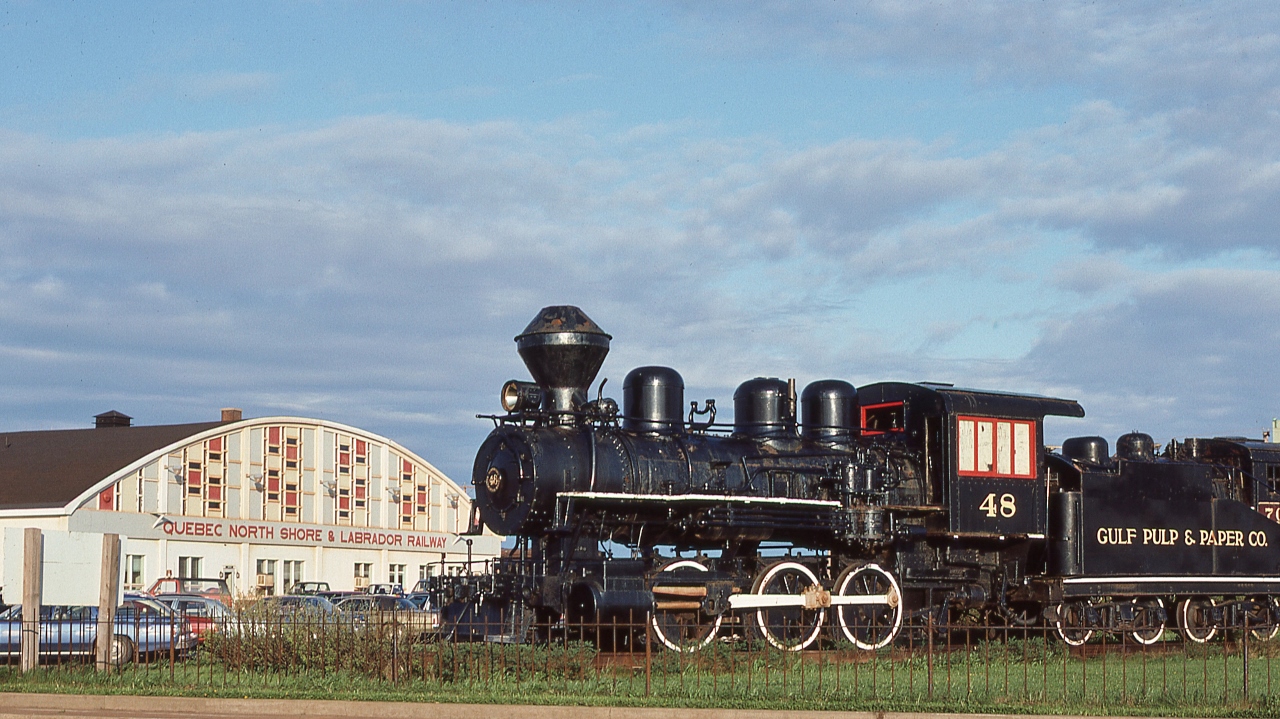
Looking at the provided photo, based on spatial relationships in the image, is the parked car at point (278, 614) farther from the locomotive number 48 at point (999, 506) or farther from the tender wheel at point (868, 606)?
the locomotive number 48 at point (999, 506)

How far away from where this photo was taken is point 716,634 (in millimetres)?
20938

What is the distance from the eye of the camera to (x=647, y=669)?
1642 cm

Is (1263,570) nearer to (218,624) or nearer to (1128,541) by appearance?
(1128,541)

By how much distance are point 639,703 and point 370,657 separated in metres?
4.11

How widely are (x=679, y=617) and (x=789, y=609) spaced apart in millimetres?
2264

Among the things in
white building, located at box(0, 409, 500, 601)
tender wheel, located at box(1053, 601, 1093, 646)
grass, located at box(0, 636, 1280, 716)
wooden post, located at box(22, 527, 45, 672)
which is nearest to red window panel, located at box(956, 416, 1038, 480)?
tender wheel, located at box(1053, 601, 1093, 646)

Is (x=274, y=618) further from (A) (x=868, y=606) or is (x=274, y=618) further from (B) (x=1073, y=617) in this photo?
(B) (x=1073, y=617)

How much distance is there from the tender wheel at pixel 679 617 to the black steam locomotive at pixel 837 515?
0.14 feet

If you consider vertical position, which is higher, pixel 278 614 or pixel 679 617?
pixel 278 614

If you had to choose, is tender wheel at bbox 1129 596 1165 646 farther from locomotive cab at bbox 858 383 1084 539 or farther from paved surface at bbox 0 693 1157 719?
paved surface at bbox 0 693 1157 719

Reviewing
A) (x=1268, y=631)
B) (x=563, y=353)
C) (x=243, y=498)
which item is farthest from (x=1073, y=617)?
(x=243, y=498)

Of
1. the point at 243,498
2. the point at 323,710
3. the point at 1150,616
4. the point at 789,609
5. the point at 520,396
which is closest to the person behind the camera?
the point at 323,710

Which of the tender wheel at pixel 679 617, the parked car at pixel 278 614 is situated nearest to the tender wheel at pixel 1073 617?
the tender wheel at pixel 679 617

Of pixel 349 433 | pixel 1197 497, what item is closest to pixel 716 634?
pixel 1197 497
